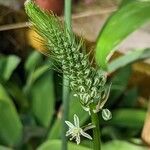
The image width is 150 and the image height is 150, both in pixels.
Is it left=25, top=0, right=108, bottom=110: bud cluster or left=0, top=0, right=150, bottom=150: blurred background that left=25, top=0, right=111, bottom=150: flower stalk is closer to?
left=25, top=0, right=108, bottom=110: bud cluster

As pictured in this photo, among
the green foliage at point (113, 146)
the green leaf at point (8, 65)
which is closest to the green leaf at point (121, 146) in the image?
the green foliage at point (113, 146)

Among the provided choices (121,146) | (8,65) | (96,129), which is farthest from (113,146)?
(96,129)

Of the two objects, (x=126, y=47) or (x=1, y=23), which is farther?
(x=1, y=23)

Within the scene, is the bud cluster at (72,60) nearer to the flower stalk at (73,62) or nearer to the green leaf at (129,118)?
the flower stalk at (73,62)

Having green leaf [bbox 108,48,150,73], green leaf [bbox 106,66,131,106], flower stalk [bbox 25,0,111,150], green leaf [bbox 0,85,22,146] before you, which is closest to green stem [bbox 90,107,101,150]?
flower stalk [bbox 25,0,111,150]

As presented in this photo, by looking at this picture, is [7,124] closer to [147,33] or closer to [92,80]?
[147,33]

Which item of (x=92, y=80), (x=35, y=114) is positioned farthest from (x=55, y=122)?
(x=92, y=80)
